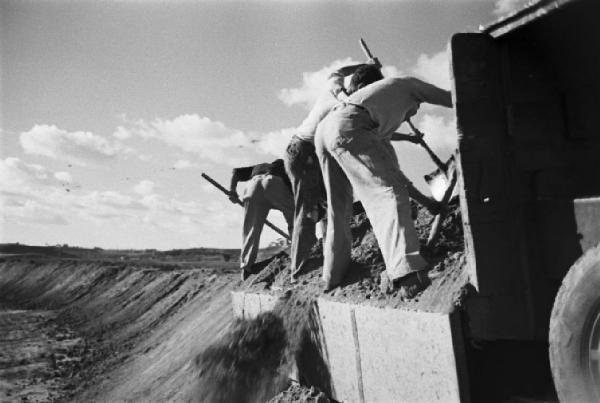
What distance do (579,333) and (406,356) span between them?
104 cm

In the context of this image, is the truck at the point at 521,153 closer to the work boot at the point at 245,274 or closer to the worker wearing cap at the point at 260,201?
the worker wearing cap at the point at 260,201

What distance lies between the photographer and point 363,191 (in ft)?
11.7

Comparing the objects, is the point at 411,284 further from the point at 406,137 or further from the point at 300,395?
the point at 406,137

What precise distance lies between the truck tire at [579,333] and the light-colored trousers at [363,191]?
1002 mm

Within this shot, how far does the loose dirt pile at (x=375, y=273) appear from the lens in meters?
3.00

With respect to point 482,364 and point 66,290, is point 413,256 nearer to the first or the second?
point 482,364

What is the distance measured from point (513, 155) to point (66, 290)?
2286cm

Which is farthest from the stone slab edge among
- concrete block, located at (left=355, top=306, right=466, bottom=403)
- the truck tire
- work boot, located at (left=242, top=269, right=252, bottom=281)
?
work boot, located at (left=242, top=269, right=252, bottom=281)

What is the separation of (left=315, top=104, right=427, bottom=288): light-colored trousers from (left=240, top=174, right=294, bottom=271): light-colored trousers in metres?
2.46

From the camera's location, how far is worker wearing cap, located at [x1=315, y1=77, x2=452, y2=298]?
129 inches

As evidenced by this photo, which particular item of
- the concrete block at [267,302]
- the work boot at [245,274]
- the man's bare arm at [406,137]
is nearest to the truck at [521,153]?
the man's bare arm at [406,137]

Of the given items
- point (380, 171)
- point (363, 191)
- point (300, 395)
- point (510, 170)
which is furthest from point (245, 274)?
point (510, 170)

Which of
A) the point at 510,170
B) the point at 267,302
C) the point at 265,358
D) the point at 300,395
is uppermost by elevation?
the point at 510,170

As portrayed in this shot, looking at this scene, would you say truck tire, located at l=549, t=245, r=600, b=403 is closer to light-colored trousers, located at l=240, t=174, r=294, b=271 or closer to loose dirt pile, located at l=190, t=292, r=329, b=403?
loose dirt pile, located at l=190, t=292, r=329, b=403
